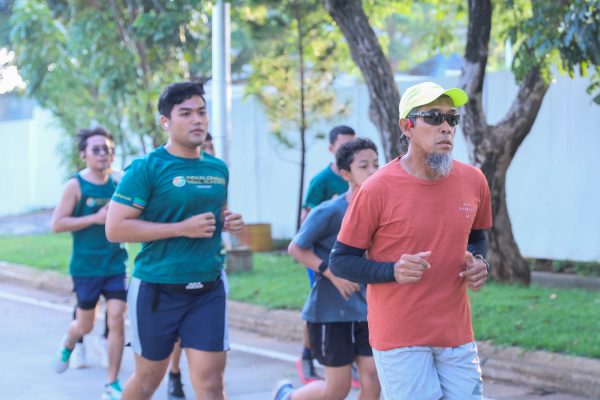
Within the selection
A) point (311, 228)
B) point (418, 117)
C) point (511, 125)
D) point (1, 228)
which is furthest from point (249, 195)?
point (418, 117)

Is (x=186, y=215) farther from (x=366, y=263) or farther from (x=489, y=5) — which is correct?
(x=489, y=5)

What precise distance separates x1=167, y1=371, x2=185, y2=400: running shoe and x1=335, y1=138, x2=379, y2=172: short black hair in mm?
2333

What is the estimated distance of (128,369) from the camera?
8.30 meters

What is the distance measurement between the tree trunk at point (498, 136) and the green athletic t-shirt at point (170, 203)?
6.36m

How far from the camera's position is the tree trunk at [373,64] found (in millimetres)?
10898

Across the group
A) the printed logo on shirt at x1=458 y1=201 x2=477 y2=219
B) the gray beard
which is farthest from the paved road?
the gray beard

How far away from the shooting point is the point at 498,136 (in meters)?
11.1

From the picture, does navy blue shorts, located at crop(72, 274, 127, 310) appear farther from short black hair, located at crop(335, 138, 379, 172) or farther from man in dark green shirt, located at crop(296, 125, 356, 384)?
short black hair, located at crop(335, 138, 379, 172)

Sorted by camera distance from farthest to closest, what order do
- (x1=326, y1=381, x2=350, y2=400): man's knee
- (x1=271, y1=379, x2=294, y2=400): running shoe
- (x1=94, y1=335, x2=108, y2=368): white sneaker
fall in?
1. (x1=94, y1=335, x2=108, y2=368): white sneaker
2. (x1=271, y1=379, x2=294, y2=400): running shoe
3. (x1=326, y1=381, x2=350, y2=400): man's knee

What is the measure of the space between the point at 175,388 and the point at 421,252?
3721 millimetres

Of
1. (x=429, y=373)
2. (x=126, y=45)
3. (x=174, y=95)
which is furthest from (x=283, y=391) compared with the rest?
(x=126, y=45)

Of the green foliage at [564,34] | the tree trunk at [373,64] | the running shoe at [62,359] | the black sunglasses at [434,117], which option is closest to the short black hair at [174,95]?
the black sunglasses at [434,117]

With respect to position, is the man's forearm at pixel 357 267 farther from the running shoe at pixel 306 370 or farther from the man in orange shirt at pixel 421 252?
the running shoe at pixel 306 370

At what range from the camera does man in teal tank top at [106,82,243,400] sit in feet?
16.6
